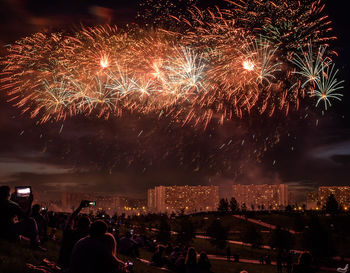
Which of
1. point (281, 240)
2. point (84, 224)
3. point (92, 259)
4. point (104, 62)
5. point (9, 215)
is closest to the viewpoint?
point (92, 259)

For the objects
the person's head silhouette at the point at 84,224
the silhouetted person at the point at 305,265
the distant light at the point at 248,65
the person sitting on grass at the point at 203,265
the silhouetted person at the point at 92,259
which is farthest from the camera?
the distant light at the point at 248,65

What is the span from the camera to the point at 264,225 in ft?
403

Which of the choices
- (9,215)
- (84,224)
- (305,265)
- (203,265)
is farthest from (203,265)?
(9,215)

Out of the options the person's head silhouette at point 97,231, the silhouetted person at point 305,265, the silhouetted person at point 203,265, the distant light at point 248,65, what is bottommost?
the silhouetted person at point 203,265

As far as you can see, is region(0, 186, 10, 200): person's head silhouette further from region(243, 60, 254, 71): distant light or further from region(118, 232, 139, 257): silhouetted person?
region(243, 60, 254, 71): distant light

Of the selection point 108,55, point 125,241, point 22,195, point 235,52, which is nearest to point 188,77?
point 235,52

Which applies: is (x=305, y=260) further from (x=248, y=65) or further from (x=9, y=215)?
(x=248, y=65)

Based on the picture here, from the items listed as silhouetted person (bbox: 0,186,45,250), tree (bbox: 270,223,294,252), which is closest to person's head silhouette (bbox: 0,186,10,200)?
silhouetted person (bbox: 0,186,45,250)

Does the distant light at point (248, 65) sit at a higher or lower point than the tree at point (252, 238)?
higher

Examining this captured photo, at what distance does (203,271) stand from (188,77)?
1403cm

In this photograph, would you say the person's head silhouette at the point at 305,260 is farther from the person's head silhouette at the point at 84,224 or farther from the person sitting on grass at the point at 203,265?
the person's head silhouette at the point at 84,224

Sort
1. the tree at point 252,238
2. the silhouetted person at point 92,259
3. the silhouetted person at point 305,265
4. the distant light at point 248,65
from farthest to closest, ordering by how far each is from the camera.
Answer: the tree at point 252,238 → the distant light at point 248,65 → the silhouetted person at point 305,265 → the silhouetted person at point 92,259

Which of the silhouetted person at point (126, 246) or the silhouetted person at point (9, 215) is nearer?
the silhouetted person at point (9, 215)

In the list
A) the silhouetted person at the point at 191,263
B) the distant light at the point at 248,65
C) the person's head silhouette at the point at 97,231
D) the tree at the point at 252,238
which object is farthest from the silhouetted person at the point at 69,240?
the tree at the point at 252,238
